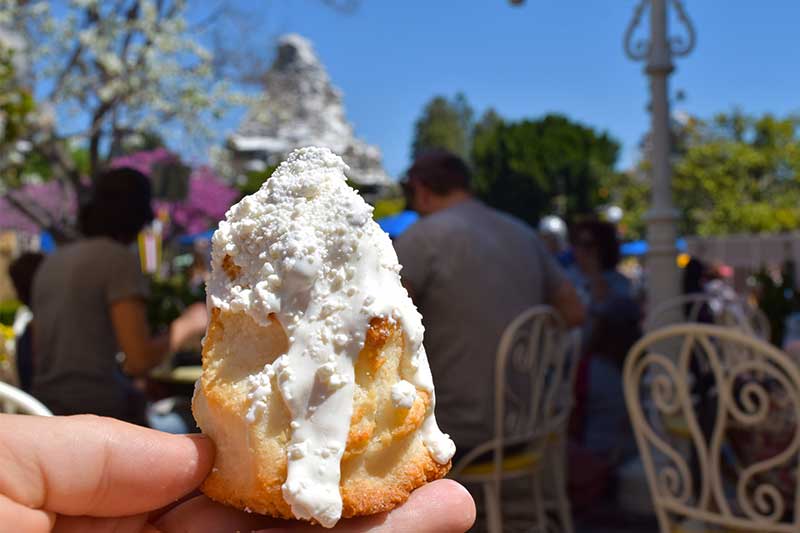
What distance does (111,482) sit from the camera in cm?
80

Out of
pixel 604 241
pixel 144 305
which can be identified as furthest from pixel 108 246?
pixel 604 241

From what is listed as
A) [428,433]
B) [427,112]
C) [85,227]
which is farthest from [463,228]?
[427,112]

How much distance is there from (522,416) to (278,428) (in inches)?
85.3

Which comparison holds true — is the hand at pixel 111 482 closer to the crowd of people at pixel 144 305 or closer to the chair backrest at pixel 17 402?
the chair backrest at pixel 17 402

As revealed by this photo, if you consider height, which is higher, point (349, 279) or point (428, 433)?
point (349, 279)

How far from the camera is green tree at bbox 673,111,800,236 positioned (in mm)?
28828

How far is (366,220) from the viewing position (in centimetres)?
81

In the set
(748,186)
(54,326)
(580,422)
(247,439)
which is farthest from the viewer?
(748,186)

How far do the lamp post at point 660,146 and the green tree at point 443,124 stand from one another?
44646mm

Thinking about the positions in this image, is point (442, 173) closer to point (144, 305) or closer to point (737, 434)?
point (144, 305)

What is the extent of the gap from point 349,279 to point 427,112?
53.7m

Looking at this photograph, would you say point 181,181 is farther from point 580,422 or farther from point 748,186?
point 748,186

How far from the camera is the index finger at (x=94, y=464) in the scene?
77 centimetres

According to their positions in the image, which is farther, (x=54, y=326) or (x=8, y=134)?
(x=8, y=134)
